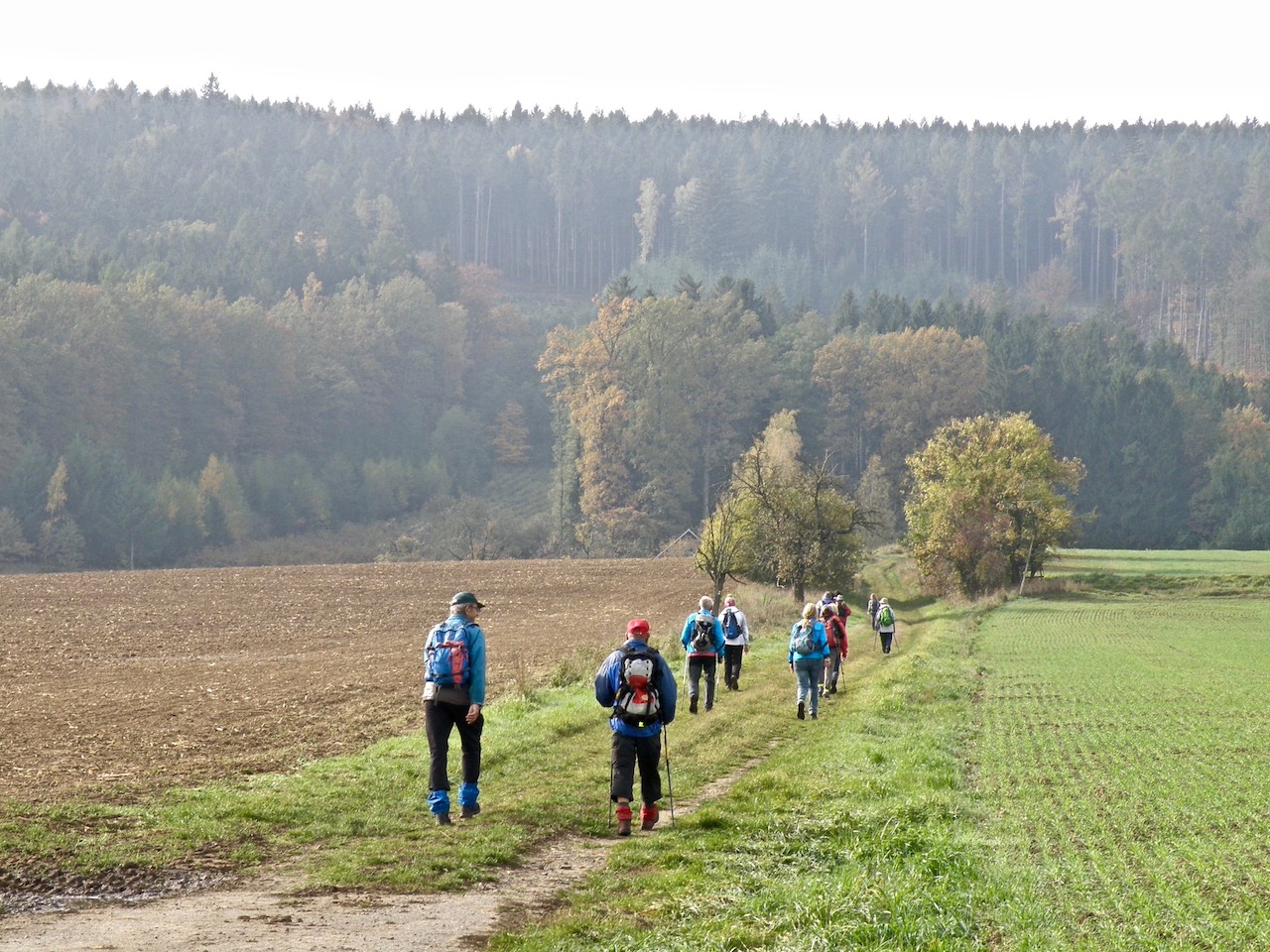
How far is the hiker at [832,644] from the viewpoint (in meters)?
26.5

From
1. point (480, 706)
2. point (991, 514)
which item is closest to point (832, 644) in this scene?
point (480, 706)

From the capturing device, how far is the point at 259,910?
9.94m

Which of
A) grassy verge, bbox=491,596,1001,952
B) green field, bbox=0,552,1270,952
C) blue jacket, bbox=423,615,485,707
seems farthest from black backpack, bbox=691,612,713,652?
blue jacket, bbox=423,615,485,707

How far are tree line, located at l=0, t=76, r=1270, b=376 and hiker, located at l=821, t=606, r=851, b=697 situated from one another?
383ft

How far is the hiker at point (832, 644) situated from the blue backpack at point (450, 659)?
Answer: 13.7m

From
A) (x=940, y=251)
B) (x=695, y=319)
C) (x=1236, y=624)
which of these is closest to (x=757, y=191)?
(x=940, y=251)

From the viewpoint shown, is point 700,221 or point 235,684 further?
point 700,221

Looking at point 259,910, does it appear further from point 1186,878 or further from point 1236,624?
point 1236,624

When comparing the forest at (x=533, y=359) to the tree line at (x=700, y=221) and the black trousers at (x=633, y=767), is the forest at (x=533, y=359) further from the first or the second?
the black trousers at (x=633, y=767)

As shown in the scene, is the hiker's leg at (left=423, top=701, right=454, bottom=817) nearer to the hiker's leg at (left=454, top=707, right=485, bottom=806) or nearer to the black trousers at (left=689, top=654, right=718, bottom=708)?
the hiker's leg at (left=454, top=707, right=485, bottom=806)

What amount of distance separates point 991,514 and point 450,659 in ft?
196

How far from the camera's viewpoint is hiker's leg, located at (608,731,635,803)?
13469 millimetres

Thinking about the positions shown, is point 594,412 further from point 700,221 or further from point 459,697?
point 459,697

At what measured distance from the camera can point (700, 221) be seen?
18012 centimetres
